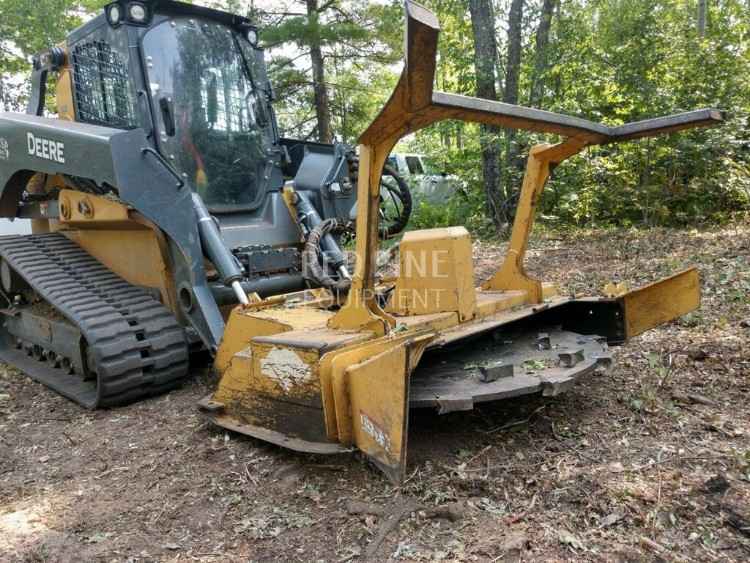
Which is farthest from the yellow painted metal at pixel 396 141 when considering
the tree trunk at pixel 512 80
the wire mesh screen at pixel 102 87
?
the tree trunk at pixel 512 80

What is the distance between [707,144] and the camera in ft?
25.6

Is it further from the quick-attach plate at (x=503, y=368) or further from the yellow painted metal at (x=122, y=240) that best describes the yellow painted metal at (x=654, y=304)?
the yellow painted metal at (x=122, y=240)

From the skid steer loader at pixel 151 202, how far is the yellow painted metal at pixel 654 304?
172 cm

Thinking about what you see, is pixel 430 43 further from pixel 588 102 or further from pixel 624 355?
pixel 588 102

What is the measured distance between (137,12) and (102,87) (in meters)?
0.59

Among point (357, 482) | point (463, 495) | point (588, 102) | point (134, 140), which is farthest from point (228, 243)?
point (588, 102)

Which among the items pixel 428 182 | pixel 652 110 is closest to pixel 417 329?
pixel 652 110

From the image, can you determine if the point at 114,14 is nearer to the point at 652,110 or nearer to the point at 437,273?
the point at 437,273

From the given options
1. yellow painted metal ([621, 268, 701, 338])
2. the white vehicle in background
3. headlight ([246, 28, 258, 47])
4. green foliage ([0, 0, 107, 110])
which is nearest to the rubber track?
headlight ([246, 28, 258, 47])

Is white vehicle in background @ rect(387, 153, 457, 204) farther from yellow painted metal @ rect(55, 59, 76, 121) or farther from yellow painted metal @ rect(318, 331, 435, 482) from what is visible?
yellow painted metal @ rect(318, 331, 435, 482)

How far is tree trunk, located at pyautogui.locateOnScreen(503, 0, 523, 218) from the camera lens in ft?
29.4

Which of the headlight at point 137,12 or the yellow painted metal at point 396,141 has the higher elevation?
the headlight at point 137,12

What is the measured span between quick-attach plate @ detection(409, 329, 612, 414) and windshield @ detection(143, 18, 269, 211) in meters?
2.19

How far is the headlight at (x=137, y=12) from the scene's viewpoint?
13.4 feet
